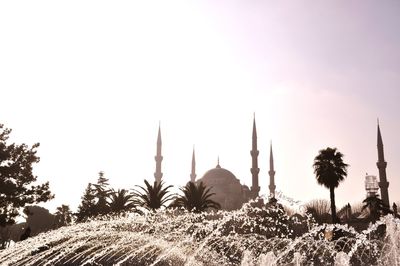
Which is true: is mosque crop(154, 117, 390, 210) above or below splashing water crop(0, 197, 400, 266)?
above

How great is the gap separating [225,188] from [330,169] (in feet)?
Answer: 134

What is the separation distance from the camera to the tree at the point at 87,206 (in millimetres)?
44500

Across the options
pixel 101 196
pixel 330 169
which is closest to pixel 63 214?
pixel 101 196

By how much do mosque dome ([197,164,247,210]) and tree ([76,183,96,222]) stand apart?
25.6 m

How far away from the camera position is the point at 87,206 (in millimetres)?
48844

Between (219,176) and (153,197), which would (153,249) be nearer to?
(153,197)

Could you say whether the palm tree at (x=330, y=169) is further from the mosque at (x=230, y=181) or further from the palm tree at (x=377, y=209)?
the mosque at (x=230, y=181)

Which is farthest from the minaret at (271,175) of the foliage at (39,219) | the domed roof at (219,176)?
the foliage at (39,219)

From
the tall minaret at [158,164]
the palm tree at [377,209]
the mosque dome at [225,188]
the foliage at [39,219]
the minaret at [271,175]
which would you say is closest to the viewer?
the palm tree at [377,209]

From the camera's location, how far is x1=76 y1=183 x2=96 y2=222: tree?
44.5 metres

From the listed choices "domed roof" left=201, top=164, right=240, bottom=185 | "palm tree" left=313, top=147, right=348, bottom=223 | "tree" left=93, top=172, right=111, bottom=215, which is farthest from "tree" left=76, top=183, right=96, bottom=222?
"domed roof" left=201, top=164, right=240, bottom=185

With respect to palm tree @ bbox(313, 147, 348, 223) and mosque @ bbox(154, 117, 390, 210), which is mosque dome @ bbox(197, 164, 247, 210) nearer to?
mosque @ bbox(154, 117, 390, 210)

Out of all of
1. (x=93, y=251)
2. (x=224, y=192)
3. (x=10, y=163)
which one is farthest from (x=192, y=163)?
(x=93, y=251)

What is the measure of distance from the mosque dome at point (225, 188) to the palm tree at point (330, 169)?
1484 inches
